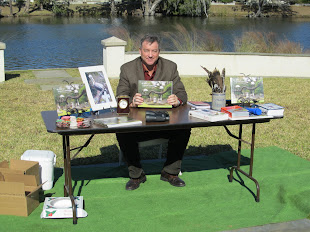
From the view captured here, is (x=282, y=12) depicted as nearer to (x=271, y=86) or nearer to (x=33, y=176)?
(x=271, y=86)

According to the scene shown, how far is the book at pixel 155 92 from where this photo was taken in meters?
4.19

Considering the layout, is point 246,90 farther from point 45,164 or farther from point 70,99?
point 45,164

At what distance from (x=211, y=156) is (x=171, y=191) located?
1.30m

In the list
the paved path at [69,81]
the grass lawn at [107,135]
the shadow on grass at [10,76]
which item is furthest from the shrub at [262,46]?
the shadow on grass at [10,76]

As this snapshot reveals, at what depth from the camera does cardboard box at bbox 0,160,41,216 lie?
12.4 feet

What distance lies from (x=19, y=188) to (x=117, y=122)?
0.96 metres

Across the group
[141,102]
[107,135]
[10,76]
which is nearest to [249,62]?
[10,76]

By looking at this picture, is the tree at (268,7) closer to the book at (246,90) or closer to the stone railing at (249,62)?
the stone railing at (249,62)

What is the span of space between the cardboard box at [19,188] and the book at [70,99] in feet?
2.04

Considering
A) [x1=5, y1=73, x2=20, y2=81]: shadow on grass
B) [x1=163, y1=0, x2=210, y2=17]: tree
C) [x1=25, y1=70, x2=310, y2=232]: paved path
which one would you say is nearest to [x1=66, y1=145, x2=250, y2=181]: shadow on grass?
[x1=25, y1=70, x2=310, y2=232]: paved path

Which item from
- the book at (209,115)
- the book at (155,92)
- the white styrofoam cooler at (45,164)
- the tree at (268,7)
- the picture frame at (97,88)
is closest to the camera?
the book at (209,115)

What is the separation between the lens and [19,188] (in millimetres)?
3797

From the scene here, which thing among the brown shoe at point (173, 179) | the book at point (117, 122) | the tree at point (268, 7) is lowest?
the brown shoe at point (173, 179)

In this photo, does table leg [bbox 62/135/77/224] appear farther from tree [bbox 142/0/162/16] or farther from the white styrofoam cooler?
tree [bbox 142/0/162/16]
